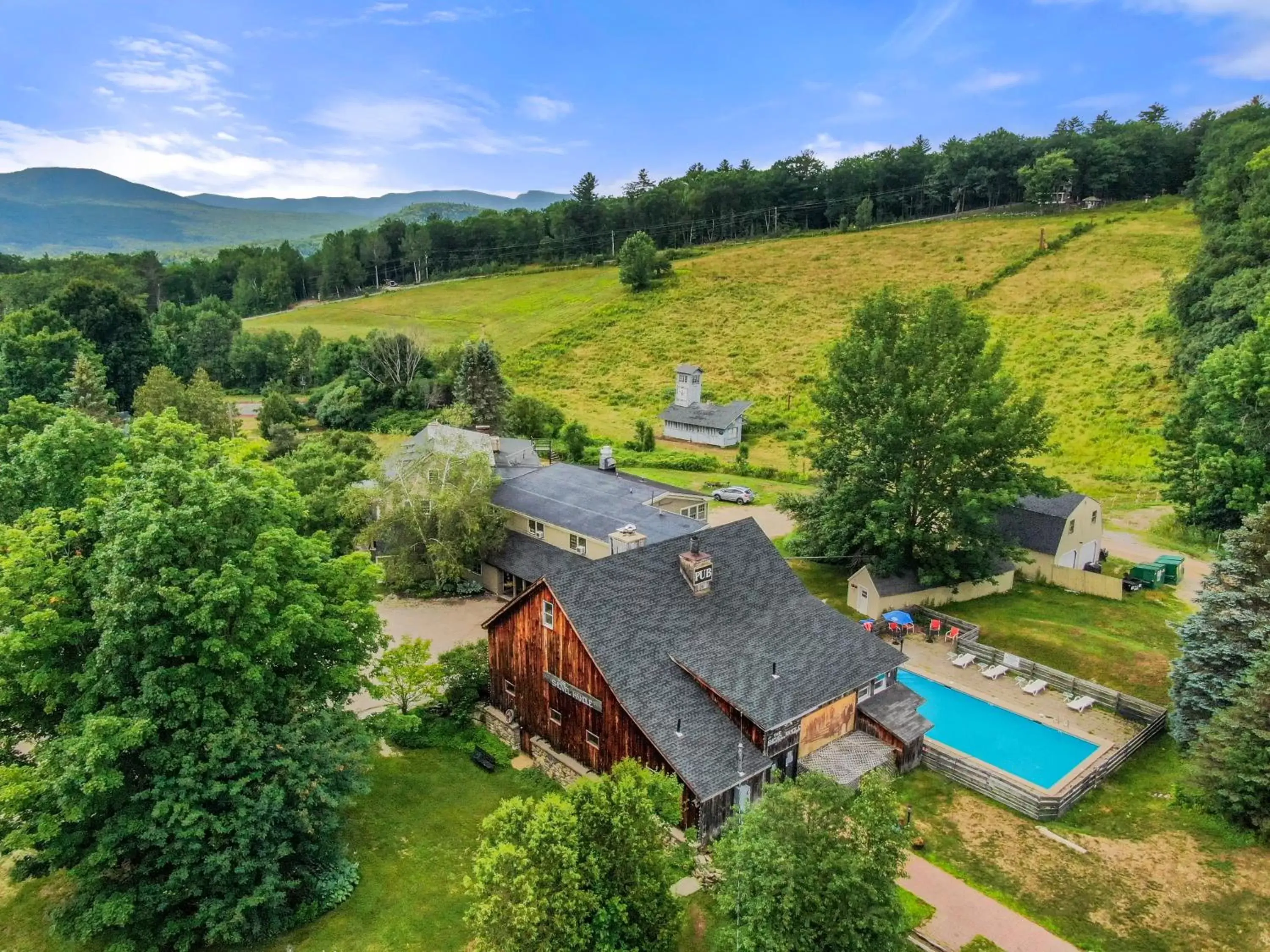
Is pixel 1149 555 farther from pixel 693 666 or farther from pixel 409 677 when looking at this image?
pixel 409 677

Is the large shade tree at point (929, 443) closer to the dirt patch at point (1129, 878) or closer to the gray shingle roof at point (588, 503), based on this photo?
the gray shingle roof at point (588, 503)

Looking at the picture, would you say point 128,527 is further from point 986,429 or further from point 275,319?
point 275,319

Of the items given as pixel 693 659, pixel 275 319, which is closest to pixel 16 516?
pixel 693 659

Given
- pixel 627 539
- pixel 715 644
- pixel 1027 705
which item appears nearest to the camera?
pixel 715 644

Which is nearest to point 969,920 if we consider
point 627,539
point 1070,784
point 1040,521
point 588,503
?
point 1070,784

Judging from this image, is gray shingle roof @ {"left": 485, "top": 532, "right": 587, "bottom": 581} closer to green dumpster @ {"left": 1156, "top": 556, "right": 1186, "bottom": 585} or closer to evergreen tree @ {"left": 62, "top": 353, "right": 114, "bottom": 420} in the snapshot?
green dumpster @ {"left": 1156, "top": 556, "right": 1186, "bottom": 585}
